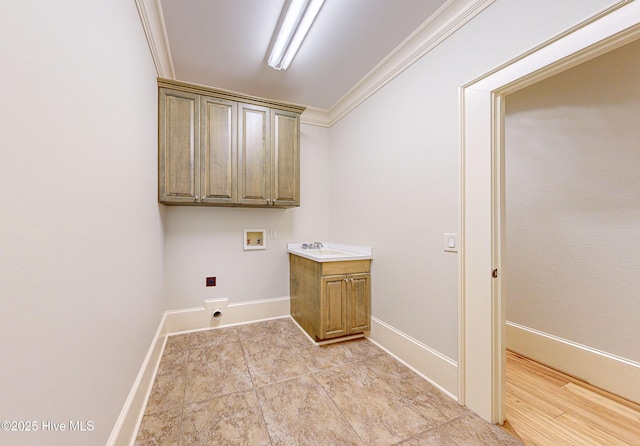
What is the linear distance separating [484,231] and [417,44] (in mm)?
1579

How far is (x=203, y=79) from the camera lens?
256cm

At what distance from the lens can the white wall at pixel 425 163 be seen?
4.57 ft

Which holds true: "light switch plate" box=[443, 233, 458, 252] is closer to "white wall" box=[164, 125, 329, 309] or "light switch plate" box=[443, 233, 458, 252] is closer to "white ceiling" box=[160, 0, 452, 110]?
"white ceiling" box=[160, 0, 452, 110]

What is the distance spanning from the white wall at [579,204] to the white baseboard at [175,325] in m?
2.65

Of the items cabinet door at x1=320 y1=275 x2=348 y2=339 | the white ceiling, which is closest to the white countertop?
cabinet door at x1=320 y1=275 x2=348 y2=339

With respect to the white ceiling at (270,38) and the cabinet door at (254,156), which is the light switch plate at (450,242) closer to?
the white ceiling at (270,38)

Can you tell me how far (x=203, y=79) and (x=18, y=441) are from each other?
2889 millimetres

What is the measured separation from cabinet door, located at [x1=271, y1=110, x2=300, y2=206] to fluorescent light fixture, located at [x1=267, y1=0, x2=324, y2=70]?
55 centimetres

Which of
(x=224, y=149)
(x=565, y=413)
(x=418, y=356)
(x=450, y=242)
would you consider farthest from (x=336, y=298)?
(x=224, y=149)

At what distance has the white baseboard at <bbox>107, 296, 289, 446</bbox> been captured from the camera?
4.17 ft

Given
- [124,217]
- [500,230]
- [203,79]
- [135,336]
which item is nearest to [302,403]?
[135,336]

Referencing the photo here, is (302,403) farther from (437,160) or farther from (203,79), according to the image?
(203,79)

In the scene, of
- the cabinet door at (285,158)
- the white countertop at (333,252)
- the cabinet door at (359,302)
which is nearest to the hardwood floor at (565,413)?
the cabinet door at (359,302)

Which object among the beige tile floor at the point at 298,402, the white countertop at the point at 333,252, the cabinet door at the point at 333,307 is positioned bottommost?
the beige tile floor at the point at 298,402
